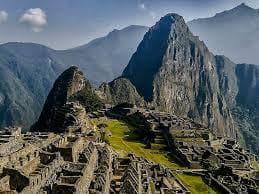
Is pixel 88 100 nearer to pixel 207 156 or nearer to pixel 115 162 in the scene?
pixel 207 156

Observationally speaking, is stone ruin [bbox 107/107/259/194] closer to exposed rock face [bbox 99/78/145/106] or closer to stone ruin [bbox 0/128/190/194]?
stone ruin [bbox 0/128/190/194]

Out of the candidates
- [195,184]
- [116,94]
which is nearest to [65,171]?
[195,184]

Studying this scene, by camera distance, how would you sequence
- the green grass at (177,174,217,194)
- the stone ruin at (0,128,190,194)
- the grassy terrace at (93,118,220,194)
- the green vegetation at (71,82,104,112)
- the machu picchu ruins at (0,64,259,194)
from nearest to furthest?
the stone ruin at (0,128,190,194)
the machu picchu ruins at (0,64,259,194)
the green grass at (177,174,217,194)
the grassy terrace at (93,118,220,194)
the green vegetation at (71,82,104,112)

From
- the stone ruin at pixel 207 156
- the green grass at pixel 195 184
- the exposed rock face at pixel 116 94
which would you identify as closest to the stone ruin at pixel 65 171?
the green grass at pixel 195 184

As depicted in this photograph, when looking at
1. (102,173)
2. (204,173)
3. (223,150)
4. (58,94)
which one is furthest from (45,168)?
(58,94)

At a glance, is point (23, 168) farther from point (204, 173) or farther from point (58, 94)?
point (58, 94)

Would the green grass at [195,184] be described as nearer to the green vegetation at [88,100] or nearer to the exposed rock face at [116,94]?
the green vegetation at [88,100]

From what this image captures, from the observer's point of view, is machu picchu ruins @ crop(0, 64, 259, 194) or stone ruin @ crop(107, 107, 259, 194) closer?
machu picchu ruins @ crop(0, 64, 259, 194)

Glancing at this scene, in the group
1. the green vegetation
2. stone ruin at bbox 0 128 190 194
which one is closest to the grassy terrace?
stone ruin at bbox 0 128 190 194
